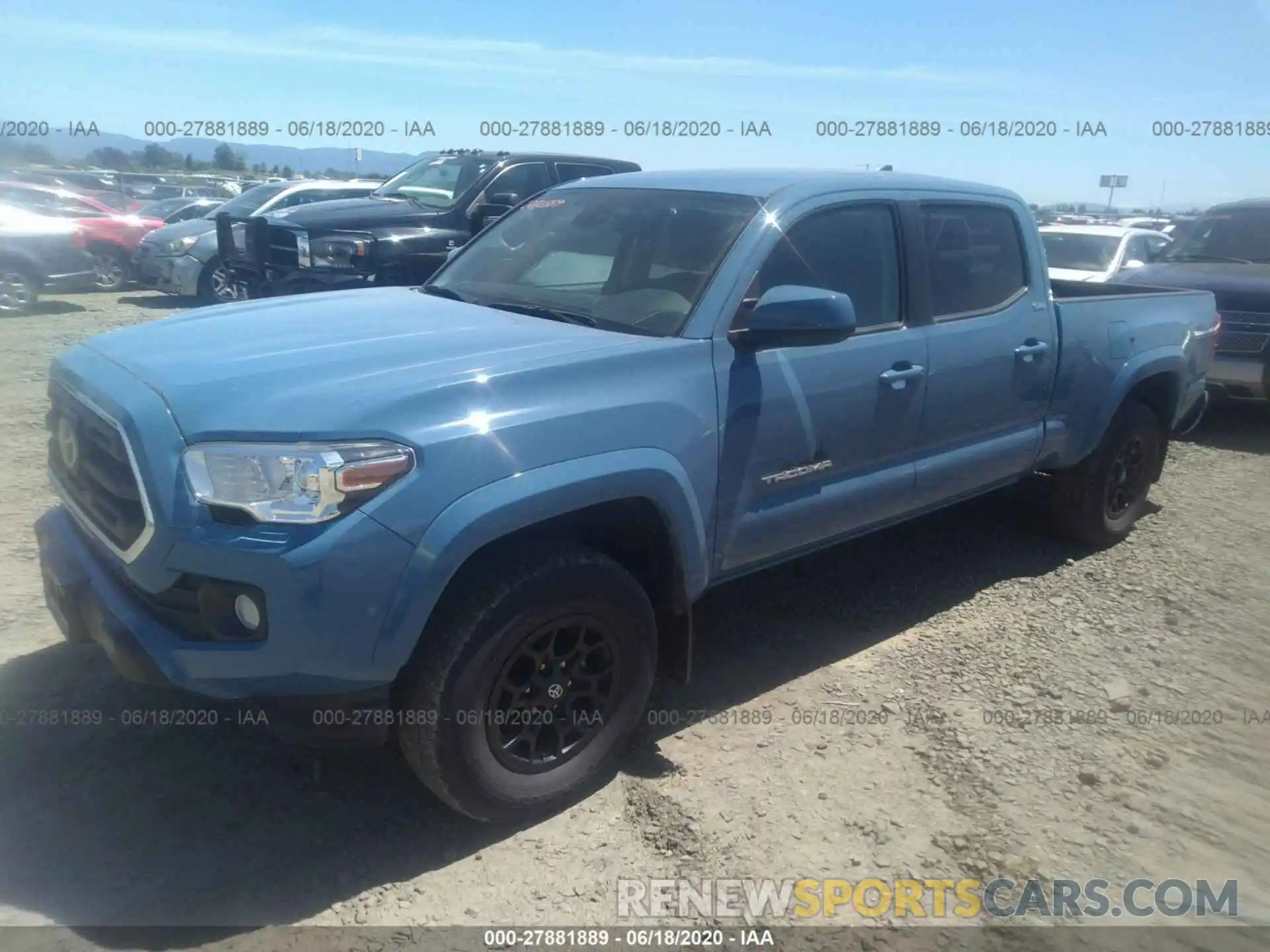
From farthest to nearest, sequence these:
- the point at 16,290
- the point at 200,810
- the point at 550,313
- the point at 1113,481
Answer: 1. the point at 16,290
2. the point at 1113,481
3. the point at 550,313
4. the point at 200,810

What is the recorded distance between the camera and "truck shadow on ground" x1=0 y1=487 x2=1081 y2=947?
2.74 metres

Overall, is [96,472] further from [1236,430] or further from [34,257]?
[34,257]

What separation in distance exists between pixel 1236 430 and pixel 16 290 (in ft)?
45.1

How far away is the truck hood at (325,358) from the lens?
2664 millimetres

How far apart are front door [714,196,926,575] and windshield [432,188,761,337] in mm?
216

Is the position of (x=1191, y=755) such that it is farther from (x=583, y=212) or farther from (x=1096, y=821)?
(x=583, y=212)

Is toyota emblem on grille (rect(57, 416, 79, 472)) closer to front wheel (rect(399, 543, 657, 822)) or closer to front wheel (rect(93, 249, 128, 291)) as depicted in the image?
front wheel (rect(399, 543, 657, 822))

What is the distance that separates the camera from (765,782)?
134 inches

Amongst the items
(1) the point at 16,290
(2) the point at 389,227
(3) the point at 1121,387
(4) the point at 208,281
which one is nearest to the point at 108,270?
(1) the point at 16,290

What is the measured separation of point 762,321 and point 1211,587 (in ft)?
11.1

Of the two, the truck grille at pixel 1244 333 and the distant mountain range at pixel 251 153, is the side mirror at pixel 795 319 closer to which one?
the truck grille at pixel 1244 333

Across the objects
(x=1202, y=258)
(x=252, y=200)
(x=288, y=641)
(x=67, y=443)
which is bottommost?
(x=288, y=641)

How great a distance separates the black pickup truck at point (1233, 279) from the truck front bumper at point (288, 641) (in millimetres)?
7079

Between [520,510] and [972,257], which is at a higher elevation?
[972,257]
